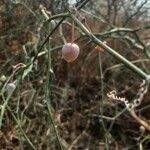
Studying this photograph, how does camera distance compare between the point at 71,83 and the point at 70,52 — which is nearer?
the point at 70,52

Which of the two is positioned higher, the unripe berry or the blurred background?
the unripe berry

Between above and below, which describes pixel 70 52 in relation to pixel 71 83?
above

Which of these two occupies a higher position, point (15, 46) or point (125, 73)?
point (15, 46)

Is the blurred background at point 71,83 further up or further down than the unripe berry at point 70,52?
further down

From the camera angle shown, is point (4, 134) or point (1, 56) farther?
point (1, 56)

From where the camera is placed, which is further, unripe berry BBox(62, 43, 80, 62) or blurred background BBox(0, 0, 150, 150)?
blurred background BBox(0, 0, 150, 150)

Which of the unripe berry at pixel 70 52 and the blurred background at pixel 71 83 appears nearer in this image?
the unripe berry at pixel 70 52

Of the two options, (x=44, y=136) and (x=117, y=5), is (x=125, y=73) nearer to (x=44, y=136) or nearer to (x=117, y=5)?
(x=117, y=5)

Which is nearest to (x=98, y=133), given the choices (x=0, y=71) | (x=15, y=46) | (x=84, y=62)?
(x=84, y=62)
